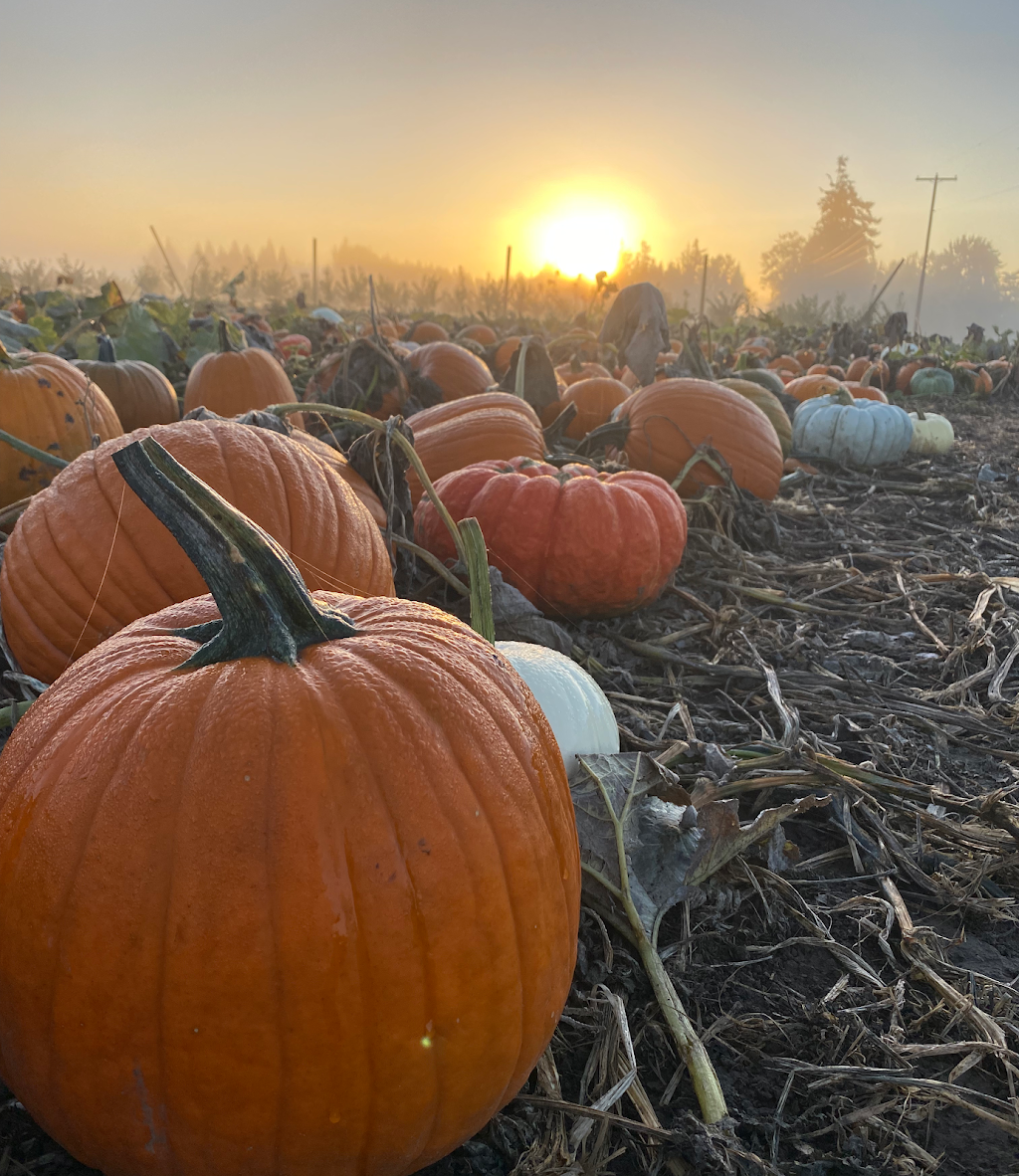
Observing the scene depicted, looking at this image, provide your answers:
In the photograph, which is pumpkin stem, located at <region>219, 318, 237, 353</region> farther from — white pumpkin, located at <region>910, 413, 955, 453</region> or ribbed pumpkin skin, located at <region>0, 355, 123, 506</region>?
white pumpkin, located at <region>910, 413, 955, 453</region>

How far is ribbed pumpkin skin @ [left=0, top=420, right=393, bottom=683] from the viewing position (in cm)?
222

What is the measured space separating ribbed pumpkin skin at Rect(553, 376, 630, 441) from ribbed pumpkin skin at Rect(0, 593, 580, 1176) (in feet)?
18.3

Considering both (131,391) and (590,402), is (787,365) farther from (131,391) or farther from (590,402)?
(131,391)

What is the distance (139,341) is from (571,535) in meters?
4.92

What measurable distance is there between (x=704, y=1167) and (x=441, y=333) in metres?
11.7

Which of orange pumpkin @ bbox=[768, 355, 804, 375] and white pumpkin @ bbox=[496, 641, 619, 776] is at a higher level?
orange pumpkin @ bbox=[768, 355, 804, 375]

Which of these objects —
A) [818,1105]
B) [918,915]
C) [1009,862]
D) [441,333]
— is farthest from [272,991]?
[441,333]

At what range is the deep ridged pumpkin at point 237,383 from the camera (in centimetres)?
536

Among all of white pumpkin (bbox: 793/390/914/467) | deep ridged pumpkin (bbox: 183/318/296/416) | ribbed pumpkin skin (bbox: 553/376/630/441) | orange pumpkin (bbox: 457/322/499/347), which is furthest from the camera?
orange pumpkin (bbox: 457/322/499/347)

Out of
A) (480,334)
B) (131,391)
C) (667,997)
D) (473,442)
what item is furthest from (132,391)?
(480,334)

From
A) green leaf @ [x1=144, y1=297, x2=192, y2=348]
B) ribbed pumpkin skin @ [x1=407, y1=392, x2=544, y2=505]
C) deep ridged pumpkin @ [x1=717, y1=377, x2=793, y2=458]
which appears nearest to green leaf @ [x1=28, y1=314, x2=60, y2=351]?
green leaf @ [x1=144, y1=297, x2=192, y2=348]

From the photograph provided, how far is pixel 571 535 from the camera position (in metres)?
3.47

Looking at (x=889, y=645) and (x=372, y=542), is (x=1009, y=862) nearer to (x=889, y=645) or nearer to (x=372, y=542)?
(x=889, y=645)

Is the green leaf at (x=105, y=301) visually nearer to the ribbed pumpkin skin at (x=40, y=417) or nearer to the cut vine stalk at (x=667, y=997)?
the ribbed pumpkin skin at (x=40, y=417)
